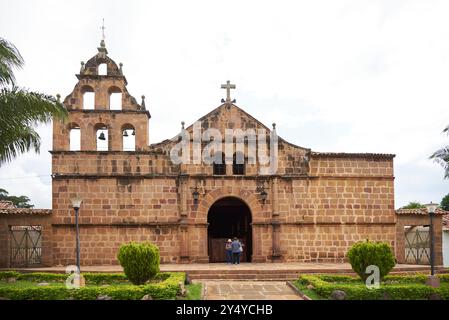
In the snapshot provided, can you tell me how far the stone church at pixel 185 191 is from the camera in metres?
23.2

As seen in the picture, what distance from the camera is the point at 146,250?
15.7 meters

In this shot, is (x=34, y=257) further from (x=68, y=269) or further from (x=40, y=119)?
(x=40, y=119)

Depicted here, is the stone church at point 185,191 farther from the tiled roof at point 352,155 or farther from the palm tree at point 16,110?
the palm tree at point 16,110

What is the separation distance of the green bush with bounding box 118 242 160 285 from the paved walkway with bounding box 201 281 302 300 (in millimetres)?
1841

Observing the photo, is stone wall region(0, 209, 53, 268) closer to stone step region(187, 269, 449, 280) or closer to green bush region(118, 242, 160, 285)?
stone step region(187, 269, 449, 280)

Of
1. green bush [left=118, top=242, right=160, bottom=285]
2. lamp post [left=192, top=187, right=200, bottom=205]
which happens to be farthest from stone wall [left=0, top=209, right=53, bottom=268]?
green bush [left=118, top=242, right=160, bottom=285]

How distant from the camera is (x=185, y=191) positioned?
77.7 ft

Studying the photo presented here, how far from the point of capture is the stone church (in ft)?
76.0

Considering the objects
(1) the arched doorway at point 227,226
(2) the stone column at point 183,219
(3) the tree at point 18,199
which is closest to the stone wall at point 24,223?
(2) the stone column at point 183,219

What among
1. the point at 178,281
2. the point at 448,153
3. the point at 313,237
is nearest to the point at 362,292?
the point at 178,281

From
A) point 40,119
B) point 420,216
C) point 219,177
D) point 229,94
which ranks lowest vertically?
point 420,216

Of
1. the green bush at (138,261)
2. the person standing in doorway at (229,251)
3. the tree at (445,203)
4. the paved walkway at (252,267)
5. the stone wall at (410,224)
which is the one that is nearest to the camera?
the green bush at (138,261)

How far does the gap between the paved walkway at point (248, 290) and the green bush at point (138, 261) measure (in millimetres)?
1841
